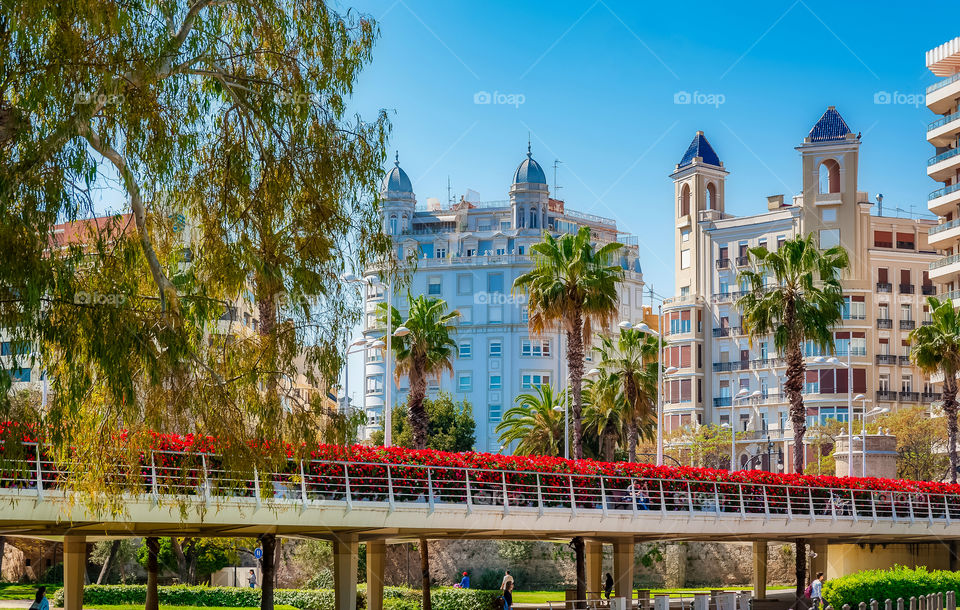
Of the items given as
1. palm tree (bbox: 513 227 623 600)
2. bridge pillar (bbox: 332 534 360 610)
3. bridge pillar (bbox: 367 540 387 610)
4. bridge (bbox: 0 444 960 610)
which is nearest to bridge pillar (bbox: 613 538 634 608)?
bridge (bbox: 0 444 960 610)

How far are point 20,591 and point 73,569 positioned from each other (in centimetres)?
2768

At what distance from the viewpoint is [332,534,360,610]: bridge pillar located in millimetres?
34875

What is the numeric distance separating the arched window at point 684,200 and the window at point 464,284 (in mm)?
20529

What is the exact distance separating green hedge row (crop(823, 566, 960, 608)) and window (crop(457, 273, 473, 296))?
76155 mm

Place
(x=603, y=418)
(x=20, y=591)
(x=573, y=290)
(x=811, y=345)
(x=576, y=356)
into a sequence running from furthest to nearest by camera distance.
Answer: (x=811, y=345)
(x=603, y=418)
(x=20, y=591)
(x=573, y=290)
(x=576, y=356)

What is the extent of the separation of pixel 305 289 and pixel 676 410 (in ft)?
271

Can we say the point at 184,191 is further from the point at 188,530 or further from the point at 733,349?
the point at 733,349

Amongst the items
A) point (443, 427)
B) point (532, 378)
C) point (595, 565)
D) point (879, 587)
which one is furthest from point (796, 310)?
point (532, 378)

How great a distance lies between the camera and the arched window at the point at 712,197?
103 metres

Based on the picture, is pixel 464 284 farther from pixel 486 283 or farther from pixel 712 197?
pixel 712 197

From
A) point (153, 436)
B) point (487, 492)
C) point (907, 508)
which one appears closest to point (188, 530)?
point (487, 492)

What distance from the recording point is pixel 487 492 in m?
36.2

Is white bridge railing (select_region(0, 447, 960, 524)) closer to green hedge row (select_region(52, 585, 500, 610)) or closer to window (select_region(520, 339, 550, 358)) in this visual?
green hedge row (select_region(52, 585, 500, 610))

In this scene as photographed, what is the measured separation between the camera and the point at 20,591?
58.4m
